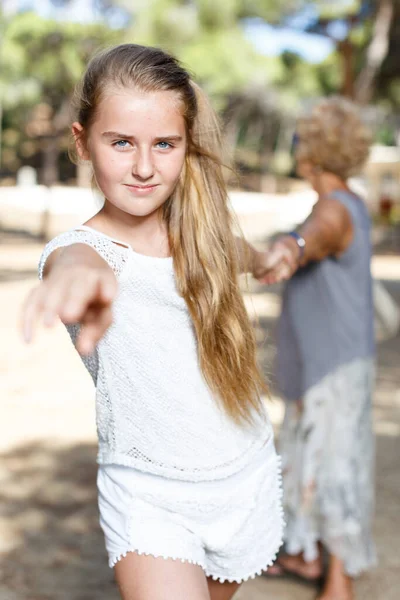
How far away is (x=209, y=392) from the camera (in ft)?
6.15

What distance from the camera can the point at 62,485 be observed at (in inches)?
182

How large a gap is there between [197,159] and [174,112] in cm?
→ 20

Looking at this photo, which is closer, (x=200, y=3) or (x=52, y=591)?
(x=52, y=591)

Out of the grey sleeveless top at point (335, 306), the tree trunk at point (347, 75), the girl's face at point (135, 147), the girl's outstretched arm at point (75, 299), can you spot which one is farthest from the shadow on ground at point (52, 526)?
the tree trunk at point (347, 75)

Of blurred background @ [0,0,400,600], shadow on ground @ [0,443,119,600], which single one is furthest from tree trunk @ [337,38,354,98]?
shadow on ground @ [0,443,119,600]

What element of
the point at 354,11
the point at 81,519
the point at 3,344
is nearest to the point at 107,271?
the point at 81,519

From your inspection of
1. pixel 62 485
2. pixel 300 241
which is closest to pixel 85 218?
pixel 62 485

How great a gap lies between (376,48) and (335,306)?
13519mm

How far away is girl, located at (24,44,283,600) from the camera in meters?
1.73

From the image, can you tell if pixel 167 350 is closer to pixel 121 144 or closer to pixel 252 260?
pixel 121 144

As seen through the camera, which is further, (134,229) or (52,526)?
(52,526)

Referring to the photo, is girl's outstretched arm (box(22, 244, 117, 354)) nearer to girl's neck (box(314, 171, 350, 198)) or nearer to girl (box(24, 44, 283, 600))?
girl (box(24, 44, 283, 600))

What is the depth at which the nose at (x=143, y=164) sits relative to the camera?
5.58 ft

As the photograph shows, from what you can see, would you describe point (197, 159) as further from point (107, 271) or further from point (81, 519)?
point (81, 519)
